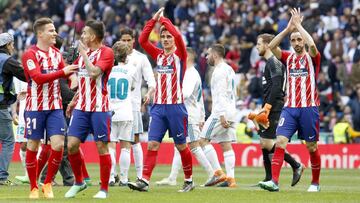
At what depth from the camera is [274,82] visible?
19.2 m

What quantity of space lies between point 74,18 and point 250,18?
7.56 metres

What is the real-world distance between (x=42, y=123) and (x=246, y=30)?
836 inches

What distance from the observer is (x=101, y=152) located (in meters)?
15.7

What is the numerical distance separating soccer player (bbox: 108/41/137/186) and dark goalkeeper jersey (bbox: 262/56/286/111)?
7.64 feet

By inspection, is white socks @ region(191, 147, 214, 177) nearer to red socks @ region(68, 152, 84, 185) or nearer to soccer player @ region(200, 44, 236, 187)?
soccer player @ region(200, 44, 236, 187)

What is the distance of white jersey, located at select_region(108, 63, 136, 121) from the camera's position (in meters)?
19.6

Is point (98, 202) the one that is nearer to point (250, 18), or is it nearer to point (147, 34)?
point (147, 34)

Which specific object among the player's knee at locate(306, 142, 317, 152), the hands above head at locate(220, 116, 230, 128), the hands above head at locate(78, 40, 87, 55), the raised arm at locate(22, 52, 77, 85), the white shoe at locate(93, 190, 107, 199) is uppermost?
the hands above head at locate(78, 40, 87, 55)

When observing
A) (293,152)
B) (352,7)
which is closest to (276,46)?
(293,152)

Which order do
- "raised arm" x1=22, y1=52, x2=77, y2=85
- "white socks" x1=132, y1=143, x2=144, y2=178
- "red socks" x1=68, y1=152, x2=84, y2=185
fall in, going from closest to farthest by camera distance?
1. "raised arm" x1=22, y1=52, x2=77, y2=85
2. "red socks" x1=68, y1=152, x2=84, y2=185
3. "white socks" x1=132, y1=143, x2=144, y2=178

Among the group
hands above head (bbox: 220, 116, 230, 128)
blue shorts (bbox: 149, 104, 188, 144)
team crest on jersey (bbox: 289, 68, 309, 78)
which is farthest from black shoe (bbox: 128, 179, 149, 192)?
hands above head (bbox: 220, 116, 230, 128)

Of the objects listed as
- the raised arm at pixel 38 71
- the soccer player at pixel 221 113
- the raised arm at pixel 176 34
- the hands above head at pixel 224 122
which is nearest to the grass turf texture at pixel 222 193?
the soccer player at pixel 221 113

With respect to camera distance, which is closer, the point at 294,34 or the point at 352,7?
the point at 294,34

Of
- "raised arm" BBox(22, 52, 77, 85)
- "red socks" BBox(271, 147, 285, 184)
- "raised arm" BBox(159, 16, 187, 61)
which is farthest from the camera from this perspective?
"red socks" BBox(271, 147, 285, 184)
